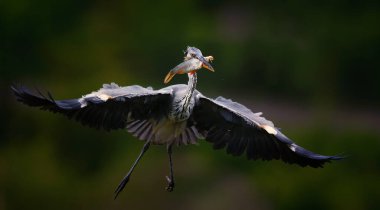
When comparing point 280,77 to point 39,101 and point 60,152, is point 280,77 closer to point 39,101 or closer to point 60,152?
point 60,152

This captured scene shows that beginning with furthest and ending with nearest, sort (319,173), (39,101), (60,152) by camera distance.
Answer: (319,173) → (60,152) → (39,101)

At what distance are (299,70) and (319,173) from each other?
103 cm

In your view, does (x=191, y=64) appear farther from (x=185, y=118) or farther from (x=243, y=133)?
(x=243, y=133)

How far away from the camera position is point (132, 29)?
7004 millimetres

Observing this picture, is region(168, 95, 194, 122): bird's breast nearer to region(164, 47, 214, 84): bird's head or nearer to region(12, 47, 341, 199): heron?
region(12, 47, 341, 199): heron

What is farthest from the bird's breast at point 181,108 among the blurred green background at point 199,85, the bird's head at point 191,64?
the blurred green background at point 199,85

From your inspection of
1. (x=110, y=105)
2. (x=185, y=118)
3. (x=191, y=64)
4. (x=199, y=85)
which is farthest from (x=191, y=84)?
(x=199, y=85)

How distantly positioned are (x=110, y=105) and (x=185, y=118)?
396 mm

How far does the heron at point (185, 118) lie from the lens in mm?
3377

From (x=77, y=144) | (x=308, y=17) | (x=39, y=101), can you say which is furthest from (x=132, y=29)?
(x=39, y=101)

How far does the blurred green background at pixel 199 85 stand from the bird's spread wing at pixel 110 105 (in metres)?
2.69

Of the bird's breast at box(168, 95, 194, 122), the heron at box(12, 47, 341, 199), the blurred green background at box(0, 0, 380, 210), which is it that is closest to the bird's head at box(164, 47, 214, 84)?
the heron at box(12, 47, 341, 199)

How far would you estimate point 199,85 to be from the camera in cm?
659

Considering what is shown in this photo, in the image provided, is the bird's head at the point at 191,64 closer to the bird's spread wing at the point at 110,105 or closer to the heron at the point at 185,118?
the heron at the point at 185,118
